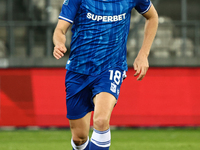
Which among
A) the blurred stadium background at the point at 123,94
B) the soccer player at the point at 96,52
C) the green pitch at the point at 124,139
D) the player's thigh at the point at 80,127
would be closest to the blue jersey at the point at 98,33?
the soccer player at the point at 96,52

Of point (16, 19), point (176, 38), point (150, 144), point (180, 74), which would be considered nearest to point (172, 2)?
point (176, 38)

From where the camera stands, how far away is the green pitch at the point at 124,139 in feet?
21.4

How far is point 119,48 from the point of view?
392cm

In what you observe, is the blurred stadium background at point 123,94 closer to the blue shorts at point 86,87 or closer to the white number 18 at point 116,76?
the blue shorts at point 86,87

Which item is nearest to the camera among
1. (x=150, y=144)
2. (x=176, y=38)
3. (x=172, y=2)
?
(x=150, y=144)

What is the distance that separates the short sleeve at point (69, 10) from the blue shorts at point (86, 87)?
1.86ft

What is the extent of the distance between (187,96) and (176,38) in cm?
189

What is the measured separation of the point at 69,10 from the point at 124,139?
4.25 m

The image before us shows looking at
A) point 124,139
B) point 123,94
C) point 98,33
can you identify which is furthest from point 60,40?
point 123,94

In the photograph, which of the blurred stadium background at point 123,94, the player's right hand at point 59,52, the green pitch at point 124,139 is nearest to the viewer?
the player's right hand at point 59,52

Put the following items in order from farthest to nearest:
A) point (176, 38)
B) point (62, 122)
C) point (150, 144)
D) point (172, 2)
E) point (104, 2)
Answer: point (172, 2) < point (176, 38) < point (62, 122) < point (150, 144) < point (104, 2)

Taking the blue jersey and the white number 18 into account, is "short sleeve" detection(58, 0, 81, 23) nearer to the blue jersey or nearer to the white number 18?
the blue jersey

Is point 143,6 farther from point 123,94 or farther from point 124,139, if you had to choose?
point 123,94

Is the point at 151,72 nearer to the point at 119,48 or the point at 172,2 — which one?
the point at 172,2
